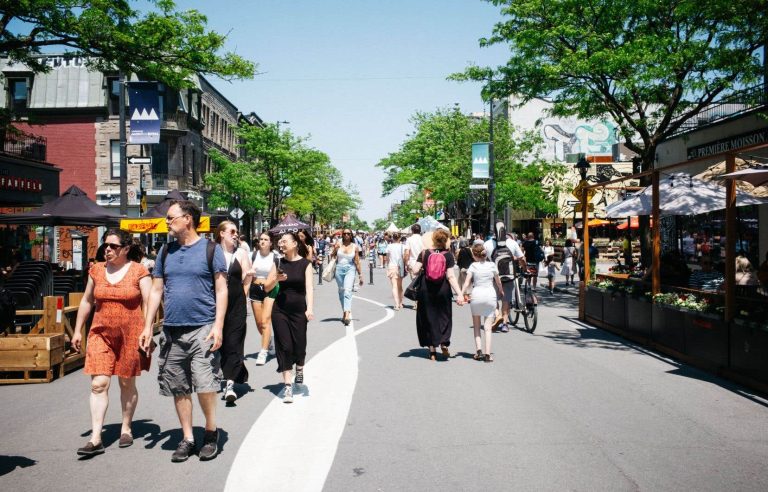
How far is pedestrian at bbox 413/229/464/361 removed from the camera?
1004 cm

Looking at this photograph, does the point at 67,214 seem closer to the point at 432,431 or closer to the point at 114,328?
the point at 114,328

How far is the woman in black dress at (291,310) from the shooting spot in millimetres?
7566

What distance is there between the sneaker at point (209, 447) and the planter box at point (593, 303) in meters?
10.1

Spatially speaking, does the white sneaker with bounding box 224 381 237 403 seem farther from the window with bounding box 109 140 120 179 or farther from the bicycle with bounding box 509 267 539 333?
the window with bounding box 109 140 120 179

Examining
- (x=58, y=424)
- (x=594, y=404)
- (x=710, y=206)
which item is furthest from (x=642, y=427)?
(x=710, y=206)

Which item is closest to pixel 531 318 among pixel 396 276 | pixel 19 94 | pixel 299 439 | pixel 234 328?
pixel 396 276

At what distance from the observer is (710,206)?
13.8 meters

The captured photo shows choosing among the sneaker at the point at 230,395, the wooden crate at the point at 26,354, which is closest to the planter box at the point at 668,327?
the sneaker at the point at 230,395

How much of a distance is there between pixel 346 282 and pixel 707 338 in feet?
24.5

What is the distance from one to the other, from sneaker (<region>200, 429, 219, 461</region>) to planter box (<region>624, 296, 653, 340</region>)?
26.6 ft

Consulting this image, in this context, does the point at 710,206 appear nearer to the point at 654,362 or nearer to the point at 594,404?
the point at 654,362

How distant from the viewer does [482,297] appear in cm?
1021

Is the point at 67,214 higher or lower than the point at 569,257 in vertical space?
higher

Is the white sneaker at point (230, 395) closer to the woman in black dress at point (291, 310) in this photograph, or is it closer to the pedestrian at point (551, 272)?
the woman in black dress at point (291, 310)
